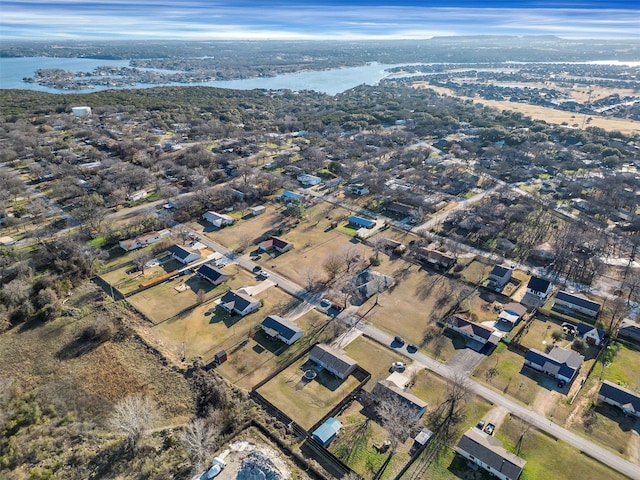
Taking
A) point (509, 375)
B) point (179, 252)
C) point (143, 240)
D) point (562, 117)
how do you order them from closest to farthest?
point (509, 375), point (179, 252), point (143, 240), point (562, 117)

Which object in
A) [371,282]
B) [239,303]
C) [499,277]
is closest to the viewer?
[239,303]

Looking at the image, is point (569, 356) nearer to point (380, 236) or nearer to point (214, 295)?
point (380, 236)

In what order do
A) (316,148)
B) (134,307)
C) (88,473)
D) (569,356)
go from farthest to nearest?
(316,148) < (134,307) < (569,356) < (88,473)

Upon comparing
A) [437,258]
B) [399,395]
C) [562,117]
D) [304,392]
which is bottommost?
[304,392]

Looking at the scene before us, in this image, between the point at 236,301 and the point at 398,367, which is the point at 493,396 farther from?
the point at 236,301

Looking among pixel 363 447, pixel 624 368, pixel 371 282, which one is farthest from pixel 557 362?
pixel 371 282

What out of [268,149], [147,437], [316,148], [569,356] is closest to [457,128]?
[316,148]

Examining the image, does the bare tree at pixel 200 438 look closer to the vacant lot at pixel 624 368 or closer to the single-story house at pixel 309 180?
the vacant lot at pixel 624 368
